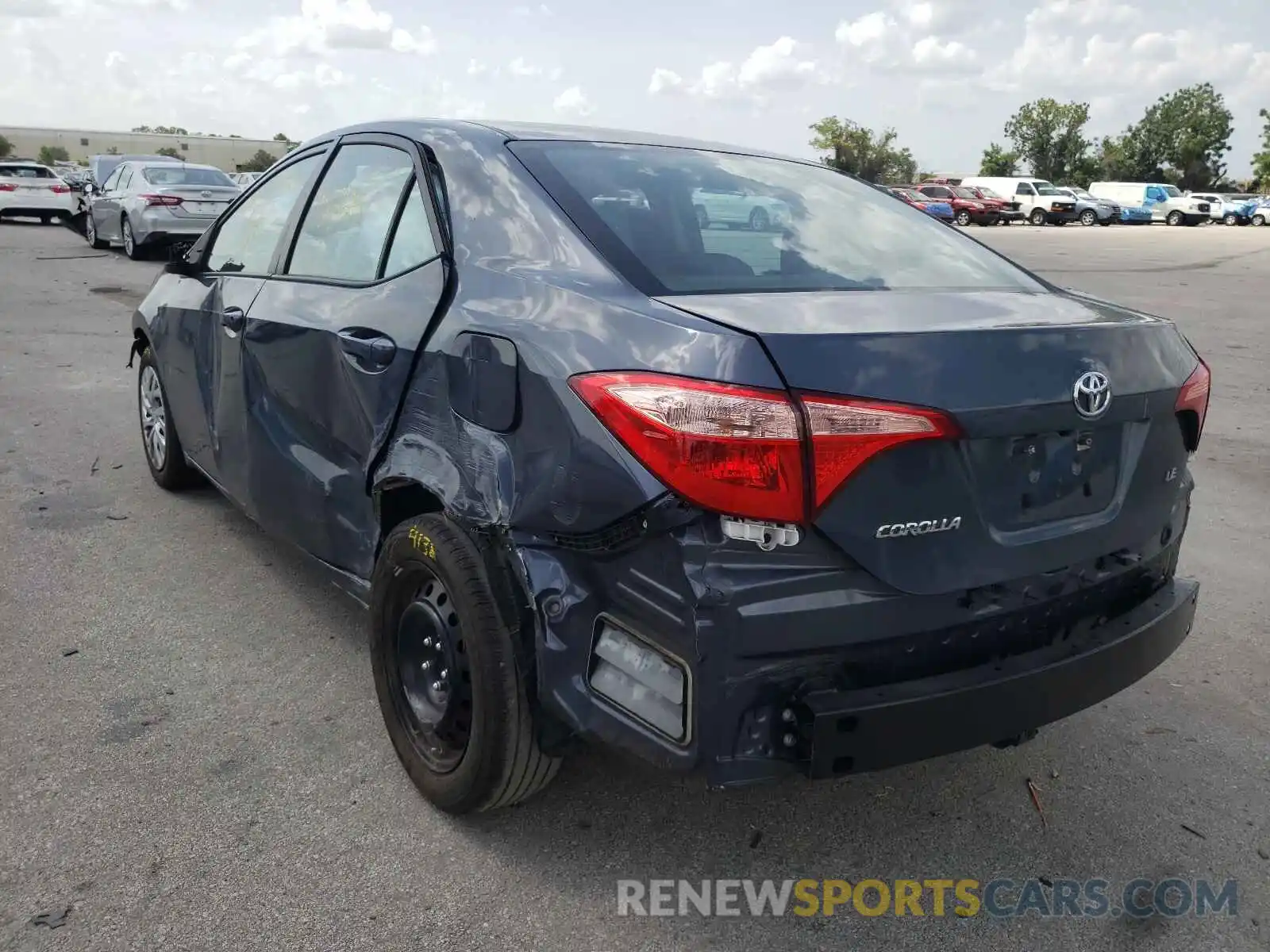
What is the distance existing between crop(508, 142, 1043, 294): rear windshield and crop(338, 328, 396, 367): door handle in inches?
23.2

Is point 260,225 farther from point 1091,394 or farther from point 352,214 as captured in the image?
point 1091,394

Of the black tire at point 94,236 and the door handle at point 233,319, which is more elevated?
the door handle at point 233,319

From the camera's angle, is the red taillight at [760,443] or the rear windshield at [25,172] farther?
the rear windshield at [25,172]

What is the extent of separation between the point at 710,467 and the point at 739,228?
1.12 metres

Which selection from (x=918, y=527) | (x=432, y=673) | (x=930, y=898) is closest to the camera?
(x=918, y=527)

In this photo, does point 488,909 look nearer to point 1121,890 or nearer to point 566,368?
point 566,368

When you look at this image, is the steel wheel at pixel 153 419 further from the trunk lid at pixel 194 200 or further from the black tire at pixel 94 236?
the black tire at pixel 94 236

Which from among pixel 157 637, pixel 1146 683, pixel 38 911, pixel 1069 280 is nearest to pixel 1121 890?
pixel 1146 683

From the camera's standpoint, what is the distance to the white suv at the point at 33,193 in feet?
77.3

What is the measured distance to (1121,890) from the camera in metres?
2.49

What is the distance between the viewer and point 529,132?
3002 millimetres

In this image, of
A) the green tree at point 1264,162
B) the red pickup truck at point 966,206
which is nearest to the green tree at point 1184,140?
the green tree at point 1264,162

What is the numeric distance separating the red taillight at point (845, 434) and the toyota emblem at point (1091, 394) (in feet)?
1.48

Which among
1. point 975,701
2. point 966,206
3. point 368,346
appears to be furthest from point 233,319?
point 966,206
